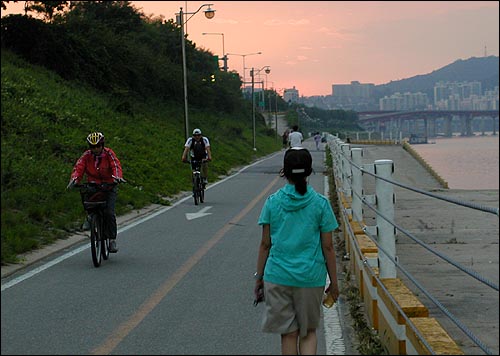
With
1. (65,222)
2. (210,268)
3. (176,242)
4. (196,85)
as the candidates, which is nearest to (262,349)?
(210,268)

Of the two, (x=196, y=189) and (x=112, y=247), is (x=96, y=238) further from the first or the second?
(x=196, y=189)

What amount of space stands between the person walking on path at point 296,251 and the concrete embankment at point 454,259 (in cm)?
106

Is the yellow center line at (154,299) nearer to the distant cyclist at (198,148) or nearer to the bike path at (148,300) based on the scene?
the bike path at (148,300)

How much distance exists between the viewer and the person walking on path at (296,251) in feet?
16.9

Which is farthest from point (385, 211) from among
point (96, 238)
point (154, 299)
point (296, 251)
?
point (96, 238)

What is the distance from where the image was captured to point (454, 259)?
43.1 feet

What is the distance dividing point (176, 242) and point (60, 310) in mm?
5360

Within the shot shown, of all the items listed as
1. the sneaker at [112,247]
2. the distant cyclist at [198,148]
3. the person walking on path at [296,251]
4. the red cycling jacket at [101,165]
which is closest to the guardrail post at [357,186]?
the red cycling jacket at [101,165]

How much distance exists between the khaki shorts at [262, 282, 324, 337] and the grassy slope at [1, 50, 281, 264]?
174 centimetres

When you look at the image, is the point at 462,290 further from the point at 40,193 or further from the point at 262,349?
the point at 40,193

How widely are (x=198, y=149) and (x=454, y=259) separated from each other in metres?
9.32

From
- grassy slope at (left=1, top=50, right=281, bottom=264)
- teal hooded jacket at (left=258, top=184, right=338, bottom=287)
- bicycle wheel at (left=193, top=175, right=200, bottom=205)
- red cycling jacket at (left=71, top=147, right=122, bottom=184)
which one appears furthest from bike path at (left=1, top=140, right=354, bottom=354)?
bicycle wheel at (left=193, top=175, right=200, bottom=205)

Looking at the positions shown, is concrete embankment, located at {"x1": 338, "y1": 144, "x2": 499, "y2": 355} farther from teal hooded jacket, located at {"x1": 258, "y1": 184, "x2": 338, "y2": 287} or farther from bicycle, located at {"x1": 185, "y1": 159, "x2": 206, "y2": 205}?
bicycle, located at {"x1": 185, "y1": 159, "x2": 206, "y2": 205}

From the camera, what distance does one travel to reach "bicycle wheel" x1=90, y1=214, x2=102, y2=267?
11.1 m
